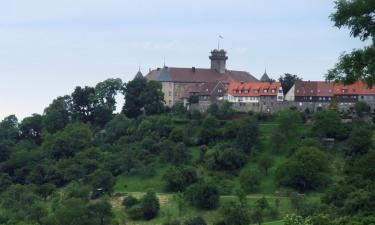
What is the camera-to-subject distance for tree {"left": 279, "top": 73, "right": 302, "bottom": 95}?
4082 inches

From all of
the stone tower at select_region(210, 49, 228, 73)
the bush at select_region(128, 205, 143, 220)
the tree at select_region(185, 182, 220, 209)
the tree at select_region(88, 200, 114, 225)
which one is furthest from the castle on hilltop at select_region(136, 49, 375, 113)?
the tree at select_region(88, 200, 114, 225)

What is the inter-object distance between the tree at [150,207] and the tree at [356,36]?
56.8 m

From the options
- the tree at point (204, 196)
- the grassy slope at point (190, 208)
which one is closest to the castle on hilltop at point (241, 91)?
the grassy slope at point (190, 208)

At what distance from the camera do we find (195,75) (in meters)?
117

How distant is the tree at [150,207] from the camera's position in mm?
71875

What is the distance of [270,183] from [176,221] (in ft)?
47.7

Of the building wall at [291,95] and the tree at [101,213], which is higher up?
the building wall at [291,95]

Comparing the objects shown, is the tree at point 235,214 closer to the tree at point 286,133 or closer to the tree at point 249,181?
the tree at point 249,181

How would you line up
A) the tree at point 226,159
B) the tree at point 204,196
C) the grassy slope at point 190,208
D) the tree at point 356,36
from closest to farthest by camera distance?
the tree at point 356,36 → the grassy slope at point 190,208 → the tree at point 204,196 → the tree at point 226,159

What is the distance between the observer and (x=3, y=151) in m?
101

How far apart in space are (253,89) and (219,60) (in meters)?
17.5

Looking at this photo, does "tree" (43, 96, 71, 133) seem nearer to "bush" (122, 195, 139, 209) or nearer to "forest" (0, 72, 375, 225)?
"forest" (0, 72, 375, 225)

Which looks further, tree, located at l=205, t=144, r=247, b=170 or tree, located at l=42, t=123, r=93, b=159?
tree, located at l=42, t=123, r=93, b=159

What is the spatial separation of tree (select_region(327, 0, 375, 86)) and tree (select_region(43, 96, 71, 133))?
92.5m
